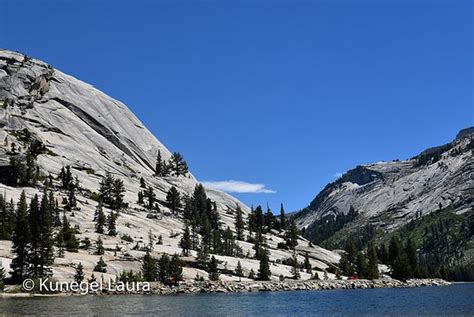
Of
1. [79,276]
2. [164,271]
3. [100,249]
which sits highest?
[100,249]

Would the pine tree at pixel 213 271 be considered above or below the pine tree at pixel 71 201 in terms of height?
below

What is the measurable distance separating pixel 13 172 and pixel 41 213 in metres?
72.1

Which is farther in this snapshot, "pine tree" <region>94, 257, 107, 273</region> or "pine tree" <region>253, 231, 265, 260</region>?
"pine tree" <region>253, 231, 265, 260</region>

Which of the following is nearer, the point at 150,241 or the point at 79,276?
the point at 79,276

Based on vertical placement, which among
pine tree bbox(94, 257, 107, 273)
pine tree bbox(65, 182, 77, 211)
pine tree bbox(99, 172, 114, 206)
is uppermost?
pine tree bbox(99, 172, 114, 206)

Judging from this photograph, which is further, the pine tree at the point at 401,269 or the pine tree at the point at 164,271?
the pine tree at the point at 401,269

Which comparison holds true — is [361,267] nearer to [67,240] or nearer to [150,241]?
[150,241]

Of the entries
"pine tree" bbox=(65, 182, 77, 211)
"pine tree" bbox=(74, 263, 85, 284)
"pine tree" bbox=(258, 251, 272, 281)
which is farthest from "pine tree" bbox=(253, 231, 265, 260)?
"pine tree" bbox=(74, 263, 85, 284)

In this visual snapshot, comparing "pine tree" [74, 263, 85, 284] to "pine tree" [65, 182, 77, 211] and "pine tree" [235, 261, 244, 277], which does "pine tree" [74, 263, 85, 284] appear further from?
"pine tree" [65, 182, 77, 211]

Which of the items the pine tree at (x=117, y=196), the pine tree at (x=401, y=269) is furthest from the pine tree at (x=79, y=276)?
the pine tree at (x=401, y=269)

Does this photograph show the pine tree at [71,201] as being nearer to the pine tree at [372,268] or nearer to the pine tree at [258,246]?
the pine tree at [258,246]

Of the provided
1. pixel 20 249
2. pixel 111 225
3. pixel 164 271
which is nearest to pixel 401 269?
pixel 164 271

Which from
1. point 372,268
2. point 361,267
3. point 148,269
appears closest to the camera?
point 148,269

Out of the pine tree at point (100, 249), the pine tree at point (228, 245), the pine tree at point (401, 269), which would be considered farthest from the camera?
the pine tree at point (401, 269)
